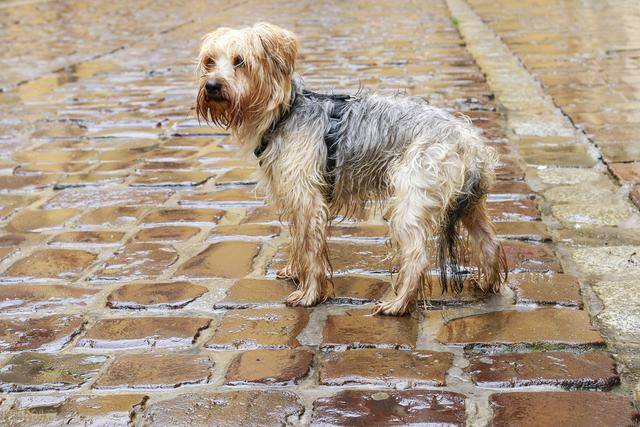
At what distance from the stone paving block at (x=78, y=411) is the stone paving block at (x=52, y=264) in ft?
4.73

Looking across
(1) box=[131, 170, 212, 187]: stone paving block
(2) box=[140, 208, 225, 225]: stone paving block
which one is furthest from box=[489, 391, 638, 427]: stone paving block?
(1) box=[131, 170, 212, 187]: stone paving block

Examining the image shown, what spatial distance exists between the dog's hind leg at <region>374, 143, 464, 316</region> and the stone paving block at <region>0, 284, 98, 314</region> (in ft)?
5.17

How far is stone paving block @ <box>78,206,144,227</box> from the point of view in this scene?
18.0 feet

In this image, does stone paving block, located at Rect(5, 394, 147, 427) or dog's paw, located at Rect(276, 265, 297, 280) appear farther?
dog's paw, located at Rect(276, 265, 297, 280)

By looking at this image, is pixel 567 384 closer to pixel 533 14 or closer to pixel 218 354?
pixel 218 354

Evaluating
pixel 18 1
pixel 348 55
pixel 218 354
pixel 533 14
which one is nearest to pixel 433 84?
pixel 348 55

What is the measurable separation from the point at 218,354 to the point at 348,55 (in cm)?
857

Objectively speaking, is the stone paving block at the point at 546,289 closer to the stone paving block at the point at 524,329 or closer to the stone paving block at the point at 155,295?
the stone paving block at the point at 524,329

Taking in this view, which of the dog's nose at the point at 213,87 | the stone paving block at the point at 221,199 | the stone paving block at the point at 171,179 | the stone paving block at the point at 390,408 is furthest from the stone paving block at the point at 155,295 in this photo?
the stone paving block at the point at 171,179

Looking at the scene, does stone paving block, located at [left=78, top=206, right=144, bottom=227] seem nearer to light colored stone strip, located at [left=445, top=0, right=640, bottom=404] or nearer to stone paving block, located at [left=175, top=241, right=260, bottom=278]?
stone paving block, located at [left=175, top=241, right=260, bottom=278]

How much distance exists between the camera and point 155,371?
138 inches

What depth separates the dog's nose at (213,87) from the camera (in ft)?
13.3

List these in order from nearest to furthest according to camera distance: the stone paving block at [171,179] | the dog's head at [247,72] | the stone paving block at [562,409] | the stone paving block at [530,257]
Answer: the stone paving block at [562,409], the dog's head at [247,72], the stone paving block at [530,257], the stone paving block at [171,179]

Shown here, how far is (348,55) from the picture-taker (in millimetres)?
11734
